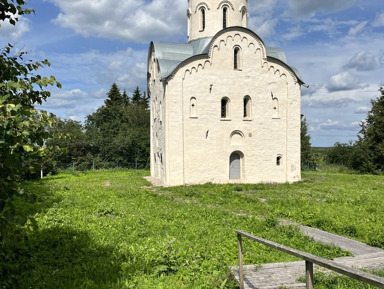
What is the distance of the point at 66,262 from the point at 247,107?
46.4 feet

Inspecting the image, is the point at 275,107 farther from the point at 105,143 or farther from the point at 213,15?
the point at 105,143

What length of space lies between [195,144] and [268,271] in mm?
11898

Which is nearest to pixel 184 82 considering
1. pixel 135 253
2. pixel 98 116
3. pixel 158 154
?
pixel 158 154

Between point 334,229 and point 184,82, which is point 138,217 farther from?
point 184,82

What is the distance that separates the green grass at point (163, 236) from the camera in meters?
4.84

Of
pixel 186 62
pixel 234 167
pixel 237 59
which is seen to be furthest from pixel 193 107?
pixel 234 167

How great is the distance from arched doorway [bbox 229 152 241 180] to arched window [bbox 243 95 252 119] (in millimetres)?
2293

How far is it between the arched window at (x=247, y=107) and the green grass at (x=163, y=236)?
6.81 metres

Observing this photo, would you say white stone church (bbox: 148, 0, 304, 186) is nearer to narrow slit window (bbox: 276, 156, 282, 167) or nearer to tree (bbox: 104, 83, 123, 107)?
narrow slit window (bbox: 276, 156, 282, 167)

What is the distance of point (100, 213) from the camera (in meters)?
8.77

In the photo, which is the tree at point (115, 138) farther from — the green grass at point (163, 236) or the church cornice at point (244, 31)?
the green grass at point (163, 236)

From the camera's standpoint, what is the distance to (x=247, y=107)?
58.2 ft

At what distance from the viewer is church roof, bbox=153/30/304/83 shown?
56.7 ft

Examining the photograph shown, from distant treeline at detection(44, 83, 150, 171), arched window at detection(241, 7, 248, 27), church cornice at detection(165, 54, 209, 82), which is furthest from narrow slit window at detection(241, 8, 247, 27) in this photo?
distant treeline at detection(44, 83, 150, 171)
